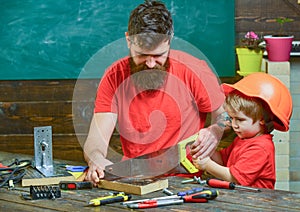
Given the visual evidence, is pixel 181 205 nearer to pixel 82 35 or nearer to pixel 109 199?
pixel 109 199

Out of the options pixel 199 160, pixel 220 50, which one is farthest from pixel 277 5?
pixel 199 160

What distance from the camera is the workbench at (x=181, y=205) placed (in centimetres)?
221

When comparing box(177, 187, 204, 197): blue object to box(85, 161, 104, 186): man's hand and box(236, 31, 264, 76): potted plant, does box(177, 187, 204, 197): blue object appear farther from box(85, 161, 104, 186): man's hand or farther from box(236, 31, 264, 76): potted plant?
box(236, 31, 264, 76): potted plant

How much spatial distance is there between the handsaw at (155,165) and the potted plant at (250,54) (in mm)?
1275

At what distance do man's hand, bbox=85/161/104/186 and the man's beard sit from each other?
583 millimetres

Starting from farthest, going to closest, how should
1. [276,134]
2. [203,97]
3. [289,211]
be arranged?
[276,134] → [203,97] → [289,211]

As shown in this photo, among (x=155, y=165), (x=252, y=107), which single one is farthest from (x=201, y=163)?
(x=252, y=107)

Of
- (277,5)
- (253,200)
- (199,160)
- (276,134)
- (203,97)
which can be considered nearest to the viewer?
(253,200)

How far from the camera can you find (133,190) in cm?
239

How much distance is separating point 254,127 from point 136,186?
2.52 feet

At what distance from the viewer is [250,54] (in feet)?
13.5

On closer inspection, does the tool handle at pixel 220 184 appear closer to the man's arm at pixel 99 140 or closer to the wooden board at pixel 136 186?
the wooden board at pixel 136 186

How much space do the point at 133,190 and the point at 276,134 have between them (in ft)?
5.85

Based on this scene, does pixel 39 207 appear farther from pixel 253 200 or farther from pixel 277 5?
pixel 277 5
